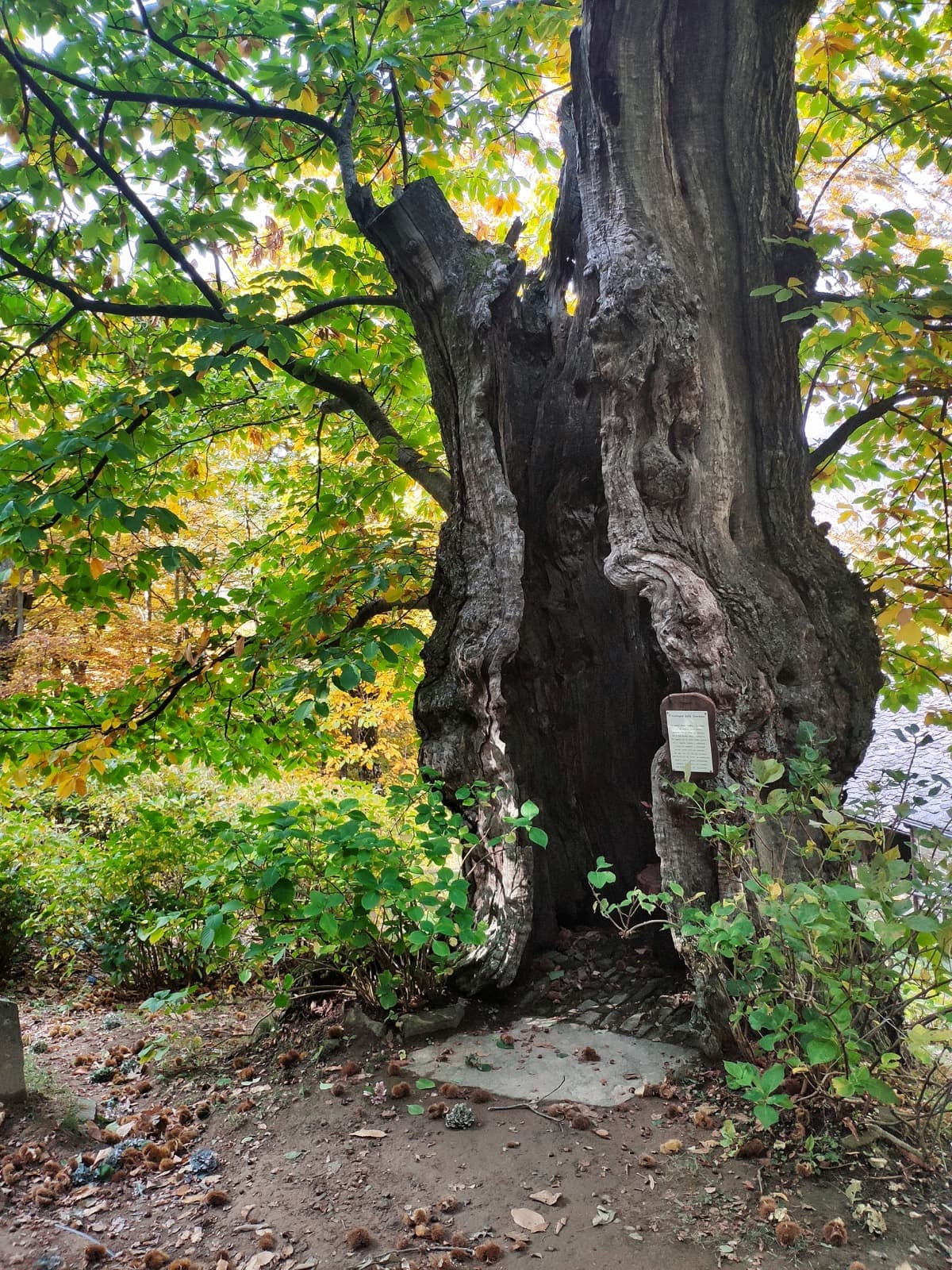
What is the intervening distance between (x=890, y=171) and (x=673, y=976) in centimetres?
608

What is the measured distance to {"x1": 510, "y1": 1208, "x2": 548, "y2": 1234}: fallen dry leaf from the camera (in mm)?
2006

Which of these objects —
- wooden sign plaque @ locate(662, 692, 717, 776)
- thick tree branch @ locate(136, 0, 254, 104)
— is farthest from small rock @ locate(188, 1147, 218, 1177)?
thick tree branch @ locate(136, 0, 254, 104)

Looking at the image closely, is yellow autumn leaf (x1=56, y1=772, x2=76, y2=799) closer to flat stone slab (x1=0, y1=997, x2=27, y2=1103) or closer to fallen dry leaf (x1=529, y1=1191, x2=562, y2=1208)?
flat stone slab (x1=0, y1=997, x2=27, y2=1103)

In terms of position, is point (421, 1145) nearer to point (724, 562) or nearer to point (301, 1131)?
point (301, 1131)

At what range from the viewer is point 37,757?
398cm

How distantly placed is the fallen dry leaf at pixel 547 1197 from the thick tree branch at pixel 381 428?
10.5 feet

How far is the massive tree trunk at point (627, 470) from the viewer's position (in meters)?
3.20

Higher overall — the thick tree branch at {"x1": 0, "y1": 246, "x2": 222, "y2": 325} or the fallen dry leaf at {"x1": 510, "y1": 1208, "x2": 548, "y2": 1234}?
the thick tree branch at {"x1": 0, "y1": 246, "x2": 222, "y2": 325}

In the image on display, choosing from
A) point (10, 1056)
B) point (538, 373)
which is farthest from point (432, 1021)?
point (538, 373)

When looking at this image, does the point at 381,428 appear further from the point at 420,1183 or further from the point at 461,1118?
the point at 420,1183

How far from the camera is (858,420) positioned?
3773 mm

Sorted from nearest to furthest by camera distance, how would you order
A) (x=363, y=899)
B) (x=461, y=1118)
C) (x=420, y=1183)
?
(x=420, y=1183)
(x=461, y=1118)
(x=363, y=899)

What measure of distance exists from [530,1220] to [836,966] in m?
1.06

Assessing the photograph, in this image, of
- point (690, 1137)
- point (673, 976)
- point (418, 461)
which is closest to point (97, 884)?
point (418, 461)
